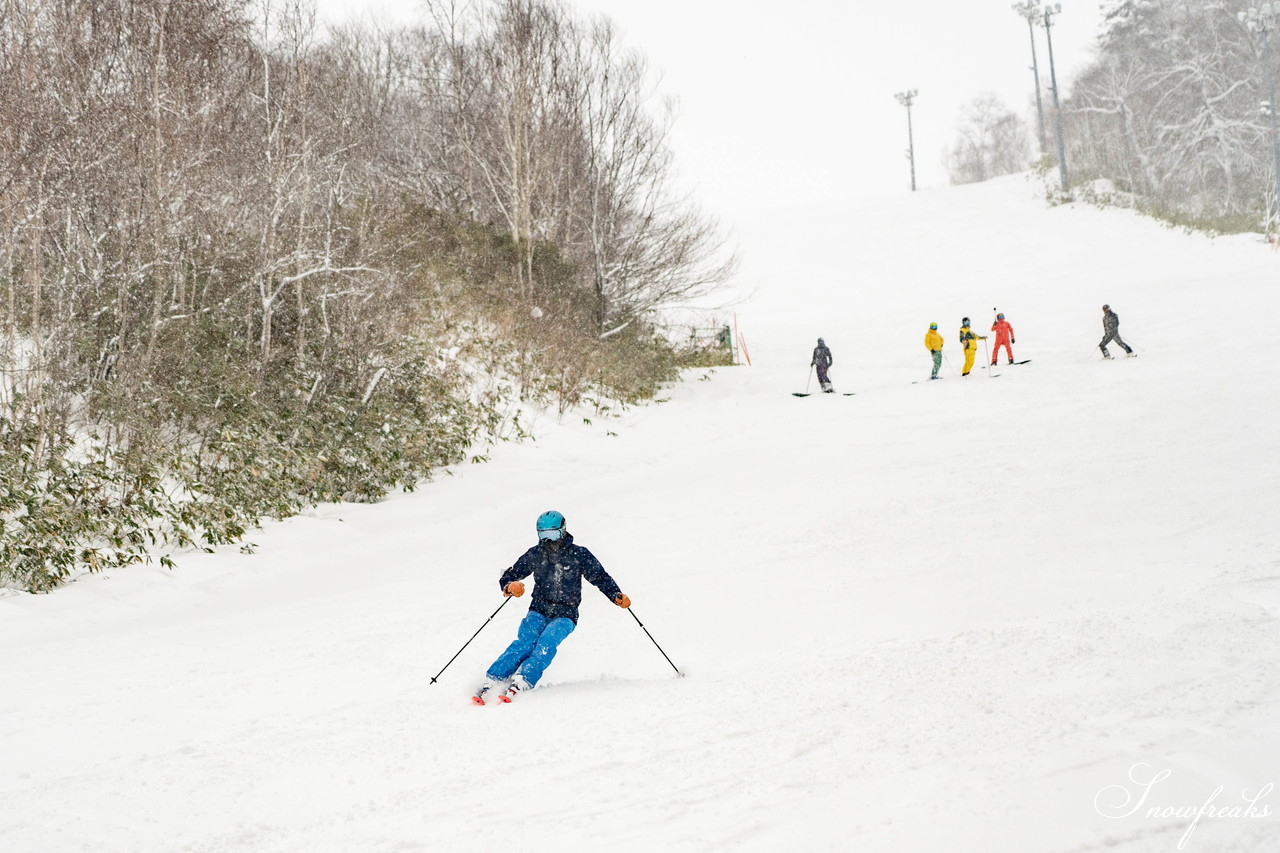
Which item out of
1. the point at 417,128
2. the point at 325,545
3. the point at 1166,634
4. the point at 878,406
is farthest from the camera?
the point at 417,128

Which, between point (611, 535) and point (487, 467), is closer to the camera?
point (611, 535)

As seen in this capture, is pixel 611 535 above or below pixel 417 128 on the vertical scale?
below

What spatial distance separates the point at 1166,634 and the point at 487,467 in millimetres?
9998

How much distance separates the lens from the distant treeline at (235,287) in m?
9.37

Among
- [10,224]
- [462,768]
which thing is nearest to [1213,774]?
[462,768]

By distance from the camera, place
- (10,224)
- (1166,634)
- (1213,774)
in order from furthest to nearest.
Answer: (10,224) → (1166,634) → (1213,774)

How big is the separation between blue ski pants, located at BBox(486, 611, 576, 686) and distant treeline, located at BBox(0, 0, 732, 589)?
4.70m

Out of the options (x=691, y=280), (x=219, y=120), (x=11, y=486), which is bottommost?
(x=11, y=486)

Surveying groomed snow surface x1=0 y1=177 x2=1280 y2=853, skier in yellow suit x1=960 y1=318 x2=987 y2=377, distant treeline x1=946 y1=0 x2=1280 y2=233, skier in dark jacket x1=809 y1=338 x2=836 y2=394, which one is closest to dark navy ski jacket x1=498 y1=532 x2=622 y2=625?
groomed snow surface x1=0 y1=177 x2=1280 y2=853

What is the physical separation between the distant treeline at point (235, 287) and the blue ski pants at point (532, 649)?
470 cm

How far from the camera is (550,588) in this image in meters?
6.13

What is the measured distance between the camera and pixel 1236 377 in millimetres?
15352

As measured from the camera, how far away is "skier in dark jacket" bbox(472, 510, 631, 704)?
589 centimetres

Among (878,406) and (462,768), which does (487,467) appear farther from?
(462,768)
